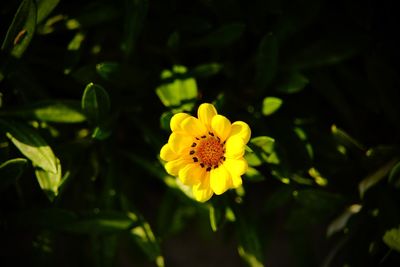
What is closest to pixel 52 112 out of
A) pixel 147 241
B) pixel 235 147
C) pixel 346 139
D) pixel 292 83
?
pixel 147 241

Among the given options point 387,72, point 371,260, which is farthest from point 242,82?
point 371,260

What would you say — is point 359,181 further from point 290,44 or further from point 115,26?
point 115,26

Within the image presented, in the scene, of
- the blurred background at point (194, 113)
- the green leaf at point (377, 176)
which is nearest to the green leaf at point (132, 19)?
the blurred background at point (194, 113)

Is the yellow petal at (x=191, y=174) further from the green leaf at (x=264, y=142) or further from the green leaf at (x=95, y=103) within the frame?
the green leaf at (x=95, y=103)

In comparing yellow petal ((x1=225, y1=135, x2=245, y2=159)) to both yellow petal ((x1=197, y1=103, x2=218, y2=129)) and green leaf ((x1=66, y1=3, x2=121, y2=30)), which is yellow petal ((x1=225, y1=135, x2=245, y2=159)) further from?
green leaf ((x1=66, y1=3, x2=121, y2=30))

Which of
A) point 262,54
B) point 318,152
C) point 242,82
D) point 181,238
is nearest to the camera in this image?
point 262,54
